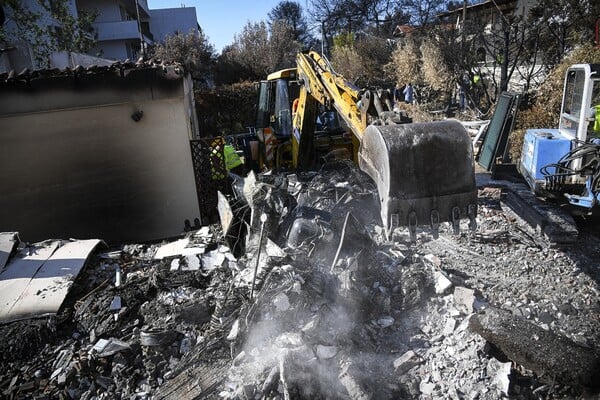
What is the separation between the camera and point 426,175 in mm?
4090

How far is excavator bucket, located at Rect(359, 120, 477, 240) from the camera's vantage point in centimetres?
406

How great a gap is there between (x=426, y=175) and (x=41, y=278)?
15.4 ft

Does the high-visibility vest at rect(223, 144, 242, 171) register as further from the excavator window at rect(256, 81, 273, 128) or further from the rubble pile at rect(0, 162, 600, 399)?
the rubble pile at rect(0, 162, 600, 399)

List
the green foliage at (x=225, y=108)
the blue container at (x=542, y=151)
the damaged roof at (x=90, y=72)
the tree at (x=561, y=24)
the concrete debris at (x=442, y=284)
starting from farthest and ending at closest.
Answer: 1. the green foliage at (x=225, y=108)
2. the tree at (x=561, y=24)
3. the damaged roof at (x=90, y=72)
4. the blue container at (x=542, y=151)
5. the concrete debris at (x=442, y=284)

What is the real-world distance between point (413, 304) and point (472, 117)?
39.9 feet

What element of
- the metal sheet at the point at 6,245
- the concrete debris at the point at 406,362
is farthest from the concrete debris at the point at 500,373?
the metal sheet at the point at 6,245

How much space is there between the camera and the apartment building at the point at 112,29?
1373cm

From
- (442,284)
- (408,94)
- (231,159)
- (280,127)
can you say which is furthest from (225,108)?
(442,284)

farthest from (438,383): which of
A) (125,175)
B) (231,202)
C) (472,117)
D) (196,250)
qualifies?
(472,117)

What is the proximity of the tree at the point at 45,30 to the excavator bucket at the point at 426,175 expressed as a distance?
12.5m

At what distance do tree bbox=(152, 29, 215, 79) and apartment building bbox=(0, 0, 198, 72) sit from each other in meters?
1.31

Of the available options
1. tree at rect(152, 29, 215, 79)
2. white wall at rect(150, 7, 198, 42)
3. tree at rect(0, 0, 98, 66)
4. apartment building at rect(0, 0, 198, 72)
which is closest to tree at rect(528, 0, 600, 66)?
apartment building at rect(0, 0, 198, 72)

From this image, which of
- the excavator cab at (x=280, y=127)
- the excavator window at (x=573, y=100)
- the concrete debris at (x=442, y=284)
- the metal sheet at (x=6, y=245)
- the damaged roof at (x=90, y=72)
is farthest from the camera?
the excavator cab at (x=280, y=127)

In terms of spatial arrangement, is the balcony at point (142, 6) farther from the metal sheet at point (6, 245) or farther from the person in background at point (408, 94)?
the metal sheet at point (6, 245)
